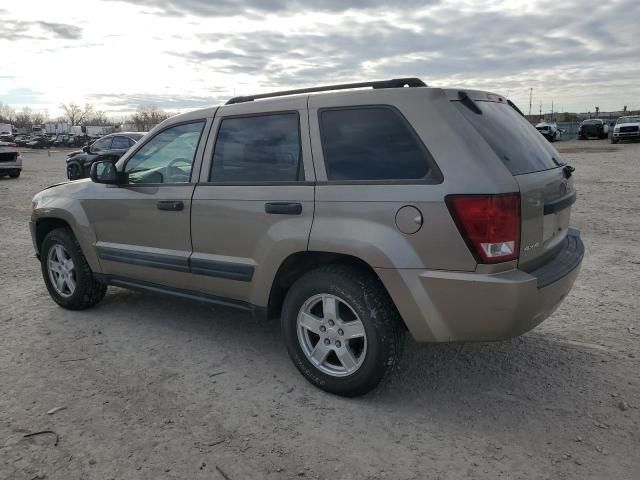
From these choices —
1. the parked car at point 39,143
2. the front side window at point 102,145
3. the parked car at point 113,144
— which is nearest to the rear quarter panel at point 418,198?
the parked car at point 113,144

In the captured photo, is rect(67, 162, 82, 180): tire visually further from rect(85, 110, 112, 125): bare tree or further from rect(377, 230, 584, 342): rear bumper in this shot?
rect(85, 110, 112, 125): bare tree

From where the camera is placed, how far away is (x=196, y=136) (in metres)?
4.02

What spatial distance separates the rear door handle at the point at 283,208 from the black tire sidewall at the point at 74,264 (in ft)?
7.59

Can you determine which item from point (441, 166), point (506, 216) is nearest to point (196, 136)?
point (441, 166)

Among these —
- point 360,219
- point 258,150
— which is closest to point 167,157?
point 258,150

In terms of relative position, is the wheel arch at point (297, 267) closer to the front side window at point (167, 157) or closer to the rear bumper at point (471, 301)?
the rear bumper at point (471, 301)

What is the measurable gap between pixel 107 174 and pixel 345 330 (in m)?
2.47

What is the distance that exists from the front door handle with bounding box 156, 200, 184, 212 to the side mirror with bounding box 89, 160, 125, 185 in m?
0.53

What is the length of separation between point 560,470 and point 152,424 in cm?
218

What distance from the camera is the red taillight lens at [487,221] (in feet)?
8.96

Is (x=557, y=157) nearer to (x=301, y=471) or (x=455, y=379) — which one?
(x=455, y=379)

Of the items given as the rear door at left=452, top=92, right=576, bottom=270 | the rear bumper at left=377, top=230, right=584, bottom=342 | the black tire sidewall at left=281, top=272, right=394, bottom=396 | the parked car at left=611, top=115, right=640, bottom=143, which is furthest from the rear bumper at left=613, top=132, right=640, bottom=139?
the black tire sidewall at left=281, top=272, right=394, bottom=396

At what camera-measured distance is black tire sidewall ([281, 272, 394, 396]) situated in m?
3.06

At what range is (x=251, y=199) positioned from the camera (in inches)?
139
